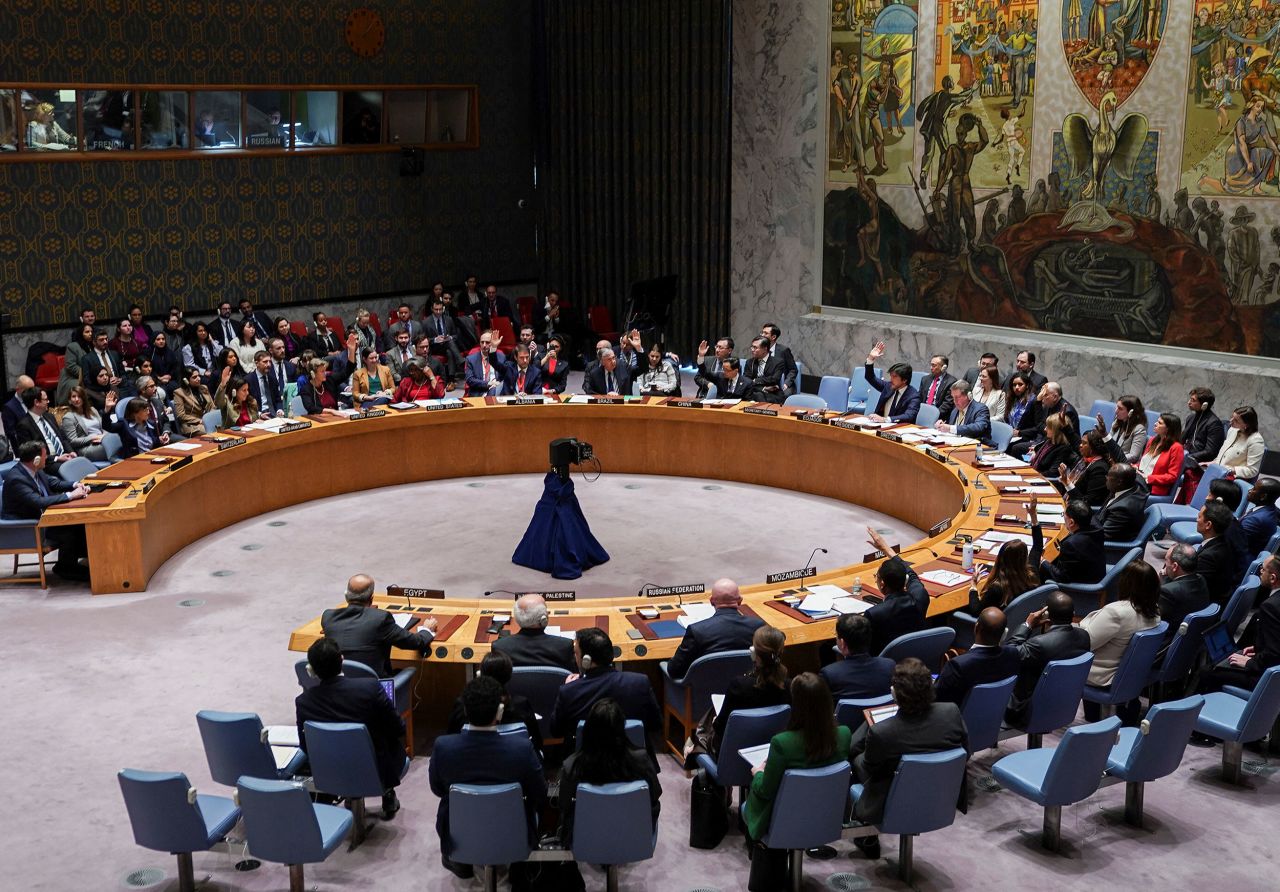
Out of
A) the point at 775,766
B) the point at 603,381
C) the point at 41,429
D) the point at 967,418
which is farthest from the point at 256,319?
the point at 775,766

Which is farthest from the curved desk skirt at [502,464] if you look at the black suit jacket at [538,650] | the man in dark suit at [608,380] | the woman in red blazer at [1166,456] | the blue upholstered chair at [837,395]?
the black suit jacket at [538,650]

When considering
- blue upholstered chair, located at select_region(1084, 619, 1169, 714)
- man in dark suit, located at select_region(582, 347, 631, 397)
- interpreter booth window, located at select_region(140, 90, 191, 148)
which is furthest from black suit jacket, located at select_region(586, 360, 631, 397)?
blue upholstered chair, located at select_region(1084, 619, 1169, 714)

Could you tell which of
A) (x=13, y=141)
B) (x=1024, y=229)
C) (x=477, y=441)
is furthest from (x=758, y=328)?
(x=13, y=141)

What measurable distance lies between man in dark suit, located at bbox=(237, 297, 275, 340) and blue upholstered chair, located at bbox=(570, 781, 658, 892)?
12342mm

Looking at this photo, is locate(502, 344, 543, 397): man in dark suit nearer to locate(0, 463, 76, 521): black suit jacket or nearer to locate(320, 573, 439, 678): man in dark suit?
locate(0, 463, 76, 521): black suit jacket

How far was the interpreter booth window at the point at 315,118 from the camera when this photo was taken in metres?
18.0

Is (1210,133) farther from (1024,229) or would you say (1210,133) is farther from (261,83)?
Answer: (261,83)

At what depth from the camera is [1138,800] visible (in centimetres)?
638

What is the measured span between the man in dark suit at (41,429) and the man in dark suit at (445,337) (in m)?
6.00

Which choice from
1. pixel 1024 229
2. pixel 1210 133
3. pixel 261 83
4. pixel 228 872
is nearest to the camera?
pixel 228 872

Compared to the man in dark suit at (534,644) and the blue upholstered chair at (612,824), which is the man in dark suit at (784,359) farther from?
the blue upholstered chair at (612,824)

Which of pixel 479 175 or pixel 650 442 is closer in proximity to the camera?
pixel 650 442

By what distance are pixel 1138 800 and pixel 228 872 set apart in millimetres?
4204

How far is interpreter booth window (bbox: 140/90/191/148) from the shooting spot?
16.6 m
